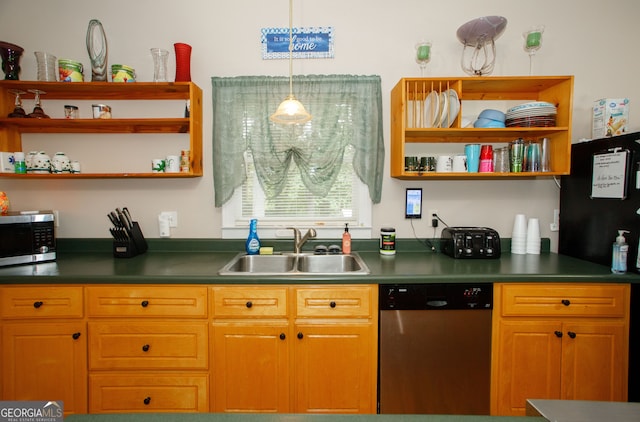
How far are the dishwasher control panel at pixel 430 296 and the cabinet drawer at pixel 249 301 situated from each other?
566mm

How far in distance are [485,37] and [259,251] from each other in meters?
2.10

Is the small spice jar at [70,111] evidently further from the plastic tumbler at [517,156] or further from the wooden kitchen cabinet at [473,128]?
the plastic tumbler at [517,156]

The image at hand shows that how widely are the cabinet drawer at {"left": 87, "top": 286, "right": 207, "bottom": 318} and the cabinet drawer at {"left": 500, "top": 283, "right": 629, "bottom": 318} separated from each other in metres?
1.70

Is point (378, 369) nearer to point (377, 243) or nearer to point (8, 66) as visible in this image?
point (377, 243)

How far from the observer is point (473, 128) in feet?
6.60

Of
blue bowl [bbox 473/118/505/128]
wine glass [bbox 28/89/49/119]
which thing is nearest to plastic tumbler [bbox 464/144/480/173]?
blue bowl [bbox 473/118/505/128]

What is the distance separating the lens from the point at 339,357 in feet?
5.69

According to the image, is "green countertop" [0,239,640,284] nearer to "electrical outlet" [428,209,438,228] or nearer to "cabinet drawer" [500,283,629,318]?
"cabinet drawer" [500,283,629,318]

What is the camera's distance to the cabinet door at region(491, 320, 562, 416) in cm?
174

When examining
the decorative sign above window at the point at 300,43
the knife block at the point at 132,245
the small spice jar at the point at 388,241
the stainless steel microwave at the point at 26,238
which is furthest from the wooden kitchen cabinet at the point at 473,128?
the stainless steel microwave at the point at 26,238

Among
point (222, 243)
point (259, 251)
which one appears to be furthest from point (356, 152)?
point (222, 243)

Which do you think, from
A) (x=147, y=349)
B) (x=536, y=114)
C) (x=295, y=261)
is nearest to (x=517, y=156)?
(x=536, y=114)

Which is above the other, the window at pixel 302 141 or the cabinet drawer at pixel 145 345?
the window at pixel 302 141

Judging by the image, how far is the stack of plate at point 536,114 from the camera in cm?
203
